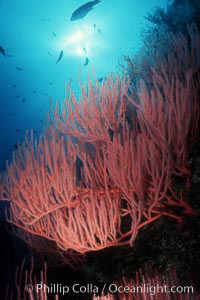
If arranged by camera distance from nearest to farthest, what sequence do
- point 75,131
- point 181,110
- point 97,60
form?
point 181,110
point 75,131
point 97,60

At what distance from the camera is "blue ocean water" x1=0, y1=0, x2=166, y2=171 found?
22688mm

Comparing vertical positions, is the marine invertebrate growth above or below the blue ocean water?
below

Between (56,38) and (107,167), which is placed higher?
(56,38)

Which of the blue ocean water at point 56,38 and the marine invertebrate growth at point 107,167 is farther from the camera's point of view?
the blue ocean water at point 56,38

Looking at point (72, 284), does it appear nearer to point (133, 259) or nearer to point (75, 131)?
point (133, 259)

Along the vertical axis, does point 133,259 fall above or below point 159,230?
below

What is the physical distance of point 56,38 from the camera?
26.0m

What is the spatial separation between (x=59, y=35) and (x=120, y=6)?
769 cm

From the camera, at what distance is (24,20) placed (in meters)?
25.2

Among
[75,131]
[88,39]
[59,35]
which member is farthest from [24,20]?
[75,131]

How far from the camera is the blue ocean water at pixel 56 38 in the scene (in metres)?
22.7

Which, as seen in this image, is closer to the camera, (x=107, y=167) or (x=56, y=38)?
(x=107, y=167)

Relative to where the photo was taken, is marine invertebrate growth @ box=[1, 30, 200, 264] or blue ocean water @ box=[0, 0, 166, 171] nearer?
marine invertebrate growth @ box=[1, 30, 200, 264]

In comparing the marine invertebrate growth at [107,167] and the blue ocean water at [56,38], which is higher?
the blue ocean water at [56,38]
